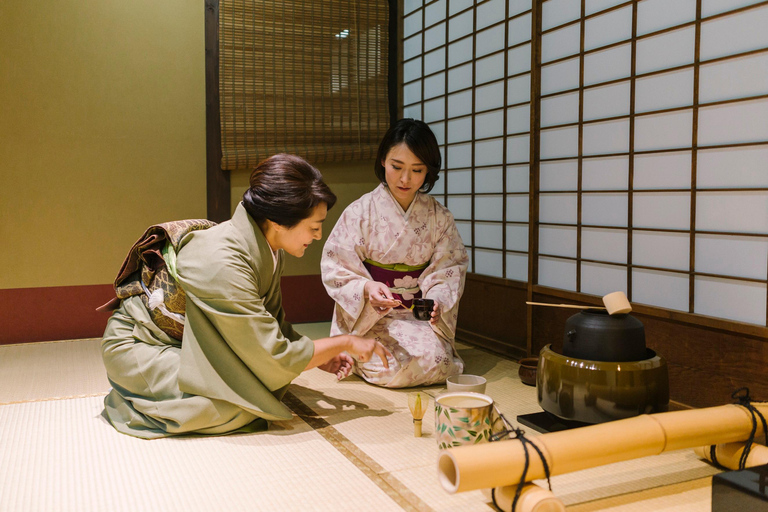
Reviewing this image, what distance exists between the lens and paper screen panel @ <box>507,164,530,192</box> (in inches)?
142

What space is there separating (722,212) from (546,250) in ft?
3.48

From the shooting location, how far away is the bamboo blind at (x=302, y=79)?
4355mm

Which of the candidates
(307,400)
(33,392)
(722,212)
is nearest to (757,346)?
(722,212)

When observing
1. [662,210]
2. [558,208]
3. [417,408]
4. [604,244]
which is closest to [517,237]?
[558,208]

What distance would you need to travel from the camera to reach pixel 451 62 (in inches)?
168

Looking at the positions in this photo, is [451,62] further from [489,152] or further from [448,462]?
[448,462]

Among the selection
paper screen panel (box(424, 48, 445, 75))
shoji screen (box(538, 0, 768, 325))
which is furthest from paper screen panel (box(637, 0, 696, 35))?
paper screen panel (box(424, 48, 445, 75))

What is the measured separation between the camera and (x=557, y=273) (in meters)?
3.37

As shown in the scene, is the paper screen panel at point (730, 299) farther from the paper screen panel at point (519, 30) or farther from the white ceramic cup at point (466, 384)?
the paper screen panel at point (519, 30)

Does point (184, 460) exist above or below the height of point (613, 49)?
below

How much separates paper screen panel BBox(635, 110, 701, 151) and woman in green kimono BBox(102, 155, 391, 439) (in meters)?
1.46

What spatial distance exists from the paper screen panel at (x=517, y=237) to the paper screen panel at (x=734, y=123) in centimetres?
124

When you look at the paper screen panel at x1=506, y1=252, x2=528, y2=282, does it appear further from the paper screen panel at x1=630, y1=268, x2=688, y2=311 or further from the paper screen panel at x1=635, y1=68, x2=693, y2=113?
the paper screen panel at x1=635, y1=68, x2=693, y2=113

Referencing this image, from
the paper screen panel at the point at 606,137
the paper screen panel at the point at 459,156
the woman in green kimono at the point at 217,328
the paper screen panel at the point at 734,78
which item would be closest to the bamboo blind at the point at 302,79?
the paper screen panel at the point at 459,156
